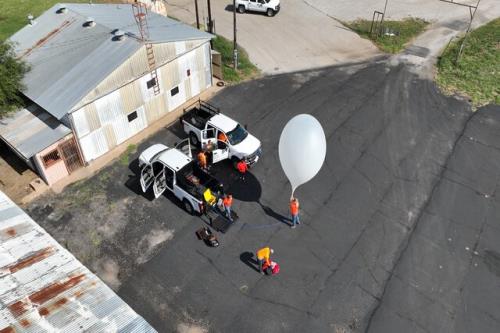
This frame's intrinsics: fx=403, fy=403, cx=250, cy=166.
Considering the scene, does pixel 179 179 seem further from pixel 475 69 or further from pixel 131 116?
pixel 475 69

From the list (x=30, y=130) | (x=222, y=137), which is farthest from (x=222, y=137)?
(x=30, y=130)

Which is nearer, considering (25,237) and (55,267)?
(55,267)

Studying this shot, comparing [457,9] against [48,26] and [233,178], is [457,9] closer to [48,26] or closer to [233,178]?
[233,178]

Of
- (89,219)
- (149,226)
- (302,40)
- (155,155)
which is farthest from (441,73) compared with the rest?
(89,219)

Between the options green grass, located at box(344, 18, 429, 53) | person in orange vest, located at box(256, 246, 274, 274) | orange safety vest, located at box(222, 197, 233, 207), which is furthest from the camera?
green grass, located at box(344, 18, 429, 53)

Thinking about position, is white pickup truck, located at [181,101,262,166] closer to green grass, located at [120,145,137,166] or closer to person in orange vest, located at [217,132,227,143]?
person in orange vest, located at [217,132,227,143]

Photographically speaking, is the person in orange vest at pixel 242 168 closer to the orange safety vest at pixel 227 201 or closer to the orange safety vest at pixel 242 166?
the orange safety vest at pixel 242 166

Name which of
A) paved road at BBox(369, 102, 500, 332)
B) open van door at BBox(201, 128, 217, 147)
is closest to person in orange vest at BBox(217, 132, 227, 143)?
open van door at BBox(201, 128, 217, 147)
